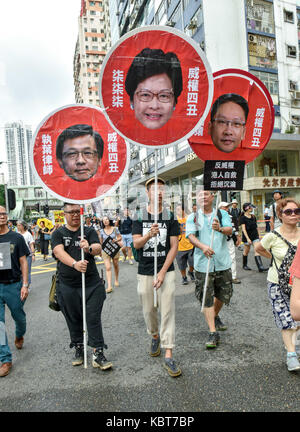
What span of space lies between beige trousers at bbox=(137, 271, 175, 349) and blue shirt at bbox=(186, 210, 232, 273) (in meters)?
0.66

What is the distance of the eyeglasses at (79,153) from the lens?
3.56m

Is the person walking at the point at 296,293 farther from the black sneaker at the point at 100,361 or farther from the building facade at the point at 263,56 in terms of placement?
the building facade at the point at 263,56

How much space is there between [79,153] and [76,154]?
4 cm

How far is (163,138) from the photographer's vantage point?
3.35 meters

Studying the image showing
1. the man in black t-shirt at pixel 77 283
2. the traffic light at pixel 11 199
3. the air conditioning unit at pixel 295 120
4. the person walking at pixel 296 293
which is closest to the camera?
the person walking at pixel 296 293

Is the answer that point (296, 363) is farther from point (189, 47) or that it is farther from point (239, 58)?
point (239, 58)

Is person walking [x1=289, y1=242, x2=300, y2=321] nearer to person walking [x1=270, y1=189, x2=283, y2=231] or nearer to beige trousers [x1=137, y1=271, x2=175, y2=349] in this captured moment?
beige trousers [x1=137, y1=271, x2=175, y2=349]

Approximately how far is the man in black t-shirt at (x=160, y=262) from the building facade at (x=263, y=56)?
19.6m

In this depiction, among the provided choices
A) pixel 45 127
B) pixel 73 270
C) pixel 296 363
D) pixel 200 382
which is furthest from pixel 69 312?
pixel 296 363

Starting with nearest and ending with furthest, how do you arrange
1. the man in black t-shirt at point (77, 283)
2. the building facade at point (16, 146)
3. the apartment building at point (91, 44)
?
the man in black t-shirt at point (77, 283)
the building facade at point (16, 146)
the apartment building at point (91, 44)

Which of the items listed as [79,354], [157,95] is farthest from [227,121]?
[79,354]

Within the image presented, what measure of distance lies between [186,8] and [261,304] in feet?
89.1

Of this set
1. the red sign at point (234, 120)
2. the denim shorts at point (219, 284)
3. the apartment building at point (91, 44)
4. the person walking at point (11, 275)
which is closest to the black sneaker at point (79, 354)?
the person walking at point (11, 275)

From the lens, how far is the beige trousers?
3.25 metres
